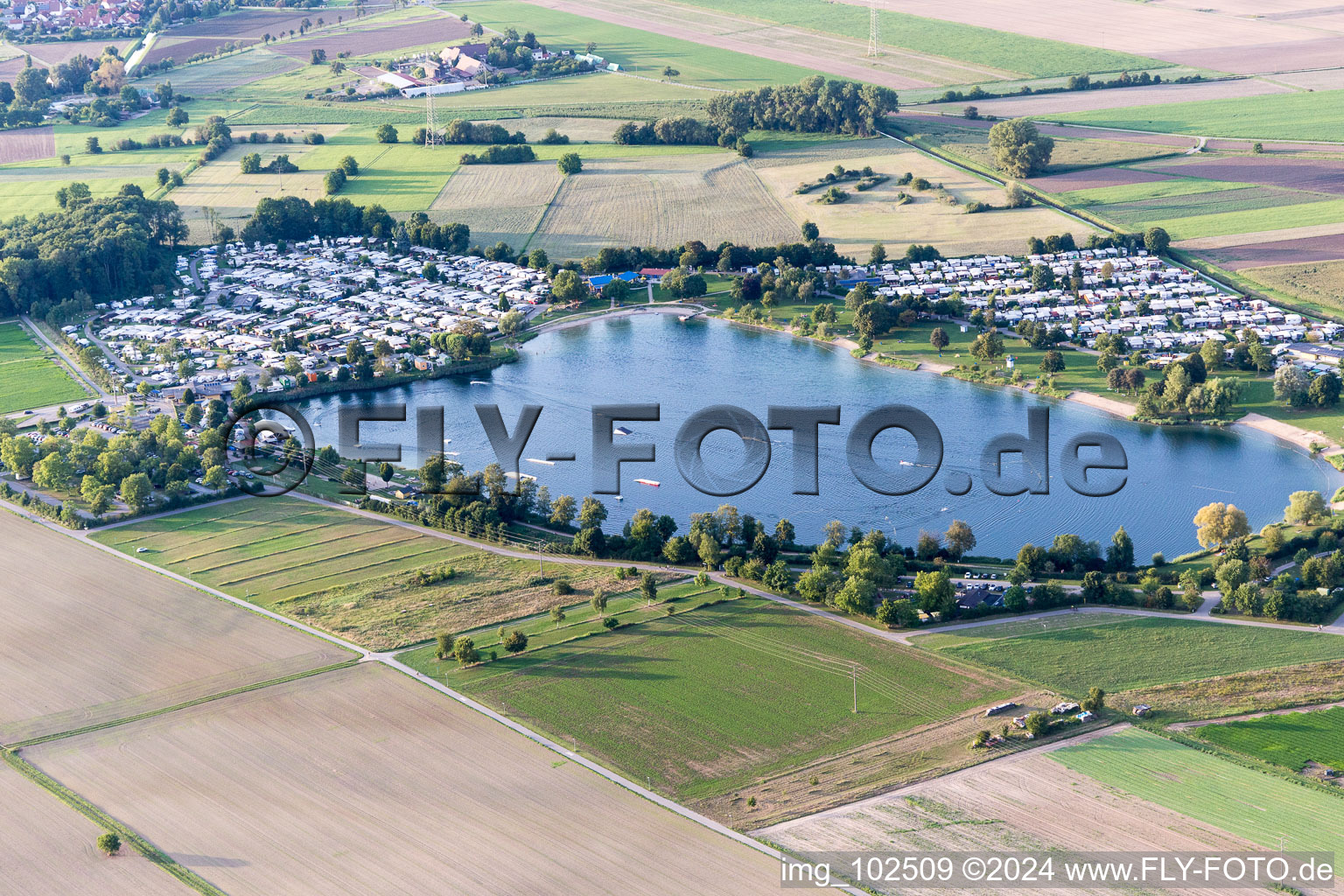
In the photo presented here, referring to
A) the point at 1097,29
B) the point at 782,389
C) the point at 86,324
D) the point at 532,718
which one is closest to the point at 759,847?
the point at 532,718

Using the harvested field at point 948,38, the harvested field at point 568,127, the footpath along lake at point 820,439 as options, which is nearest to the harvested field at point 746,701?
the footpath along lake at point 820,439

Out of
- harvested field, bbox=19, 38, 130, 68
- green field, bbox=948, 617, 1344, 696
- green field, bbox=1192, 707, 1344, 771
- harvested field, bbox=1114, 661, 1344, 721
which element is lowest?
green field, bbox=1192, 707, 1344, 771

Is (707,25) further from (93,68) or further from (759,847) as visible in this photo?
(759,847)

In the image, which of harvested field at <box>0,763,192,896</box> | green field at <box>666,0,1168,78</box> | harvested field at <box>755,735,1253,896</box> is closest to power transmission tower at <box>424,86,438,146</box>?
green field at <box>666,0,1168,78</box>

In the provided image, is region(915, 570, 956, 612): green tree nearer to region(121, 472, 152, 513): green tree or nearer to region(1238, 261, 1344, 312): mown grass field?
region(121, 472, 152, 513): green tree

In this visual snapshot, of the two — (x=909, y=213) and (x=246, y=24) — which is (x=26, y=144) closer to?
(x=246, y=24)

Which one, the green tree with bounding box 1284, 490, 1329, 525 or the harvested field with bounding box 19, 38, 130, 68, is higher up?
the harvested field with bounding box 19, 38, 130, 68

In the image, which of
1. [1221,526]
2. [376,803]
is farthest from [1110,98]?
[376,803]
